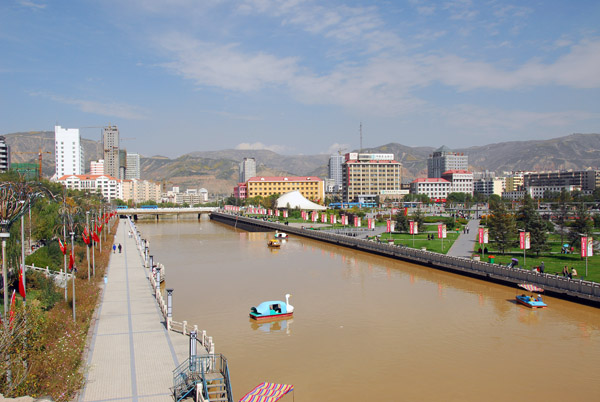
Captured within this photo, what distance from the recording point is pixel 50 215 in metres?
45.0

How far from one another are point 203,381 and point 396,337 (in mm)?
9403

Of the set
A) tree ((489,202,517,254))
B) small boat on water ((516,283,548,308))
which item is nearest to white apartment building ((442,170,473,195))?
tree ((489,202,517,254))

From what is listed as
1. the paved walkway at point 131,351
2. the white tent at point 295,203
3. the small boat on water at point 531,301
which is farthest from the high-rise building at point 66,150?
the small boat on water at point 531,301

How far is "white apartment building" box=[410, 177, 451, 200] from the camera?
555 ft

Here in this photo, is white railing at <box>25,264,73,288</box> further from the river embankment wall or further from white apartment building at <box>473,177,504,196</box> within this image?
white apartment building at <box>473,177,504,196</box>

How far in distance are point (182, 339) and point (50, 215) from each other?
33.0m

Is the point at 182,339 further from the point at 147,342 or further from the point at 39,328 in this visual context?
the point at 39,328

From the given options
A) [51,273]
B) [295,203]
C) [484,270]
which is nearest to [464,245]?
[484,270]

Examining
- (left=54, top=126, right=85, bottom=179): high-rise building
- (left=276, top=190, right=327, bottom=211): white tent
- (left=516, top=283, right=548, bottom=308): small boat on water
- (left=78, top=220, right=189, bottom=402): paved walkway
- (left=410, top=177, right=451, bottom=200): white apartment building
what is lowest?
(left=516, top=283, right=548, bottom=308): small boat on water

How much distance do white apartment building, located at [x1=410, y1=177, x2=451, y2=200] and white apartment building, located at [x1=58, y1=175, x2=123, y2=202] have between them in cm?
9770

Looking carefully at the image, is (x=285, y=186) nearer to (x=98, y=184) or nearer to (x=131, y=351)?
(x=98, y=184)

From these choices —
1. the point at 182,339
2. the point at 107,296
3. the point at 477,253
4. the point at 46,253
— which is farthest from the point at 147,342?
the point at 477,253

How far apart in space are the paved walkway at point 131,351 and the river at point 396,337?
205cm

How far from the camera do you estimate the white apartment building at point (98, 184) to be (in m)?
136
